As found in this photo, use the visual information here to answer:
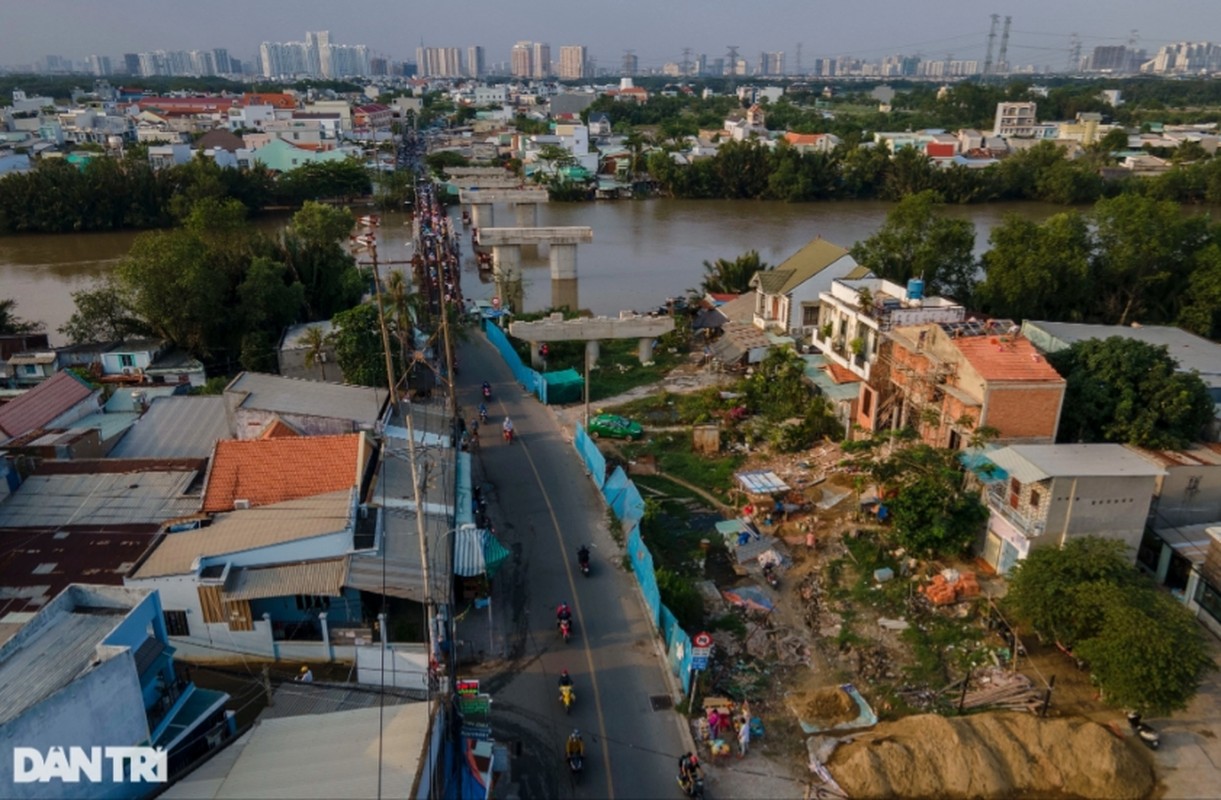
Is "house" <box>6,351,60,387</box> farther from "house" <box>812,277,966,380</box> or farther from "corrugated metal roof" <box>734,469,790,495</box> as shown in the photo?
"house" <box>812,277,966,380</box>

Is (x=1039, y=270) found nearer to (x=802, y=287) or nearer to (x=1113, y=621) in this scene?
(x=802, y=287)

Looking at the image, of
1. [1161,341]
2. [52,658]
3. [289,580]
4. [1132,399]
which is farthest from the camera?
[1161,341]

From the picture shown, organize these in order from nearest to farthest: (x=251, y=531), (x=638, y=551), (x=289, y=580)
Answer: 1. (x=289, y=580)
2. (x=251, y=531)
3. (x=638, y=551)

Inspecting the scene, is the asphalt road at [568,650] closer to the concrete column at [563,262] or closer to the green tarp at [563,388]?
the green tarp at [563,388]

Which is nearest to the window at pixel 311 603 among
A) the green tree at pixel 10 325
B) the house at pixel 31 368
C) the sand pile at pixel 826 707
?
the sand pile at pixel 826 707

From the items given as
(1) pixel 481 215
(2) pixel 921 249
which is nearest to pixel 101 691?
(2) pixel 921 249

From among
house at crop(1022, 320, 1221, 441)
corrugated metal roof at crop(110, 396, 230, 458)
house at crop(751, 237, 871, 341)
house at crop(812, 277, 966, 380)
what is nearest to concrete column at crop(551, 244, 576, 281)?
house at crop(751, 237, 871, 341)
